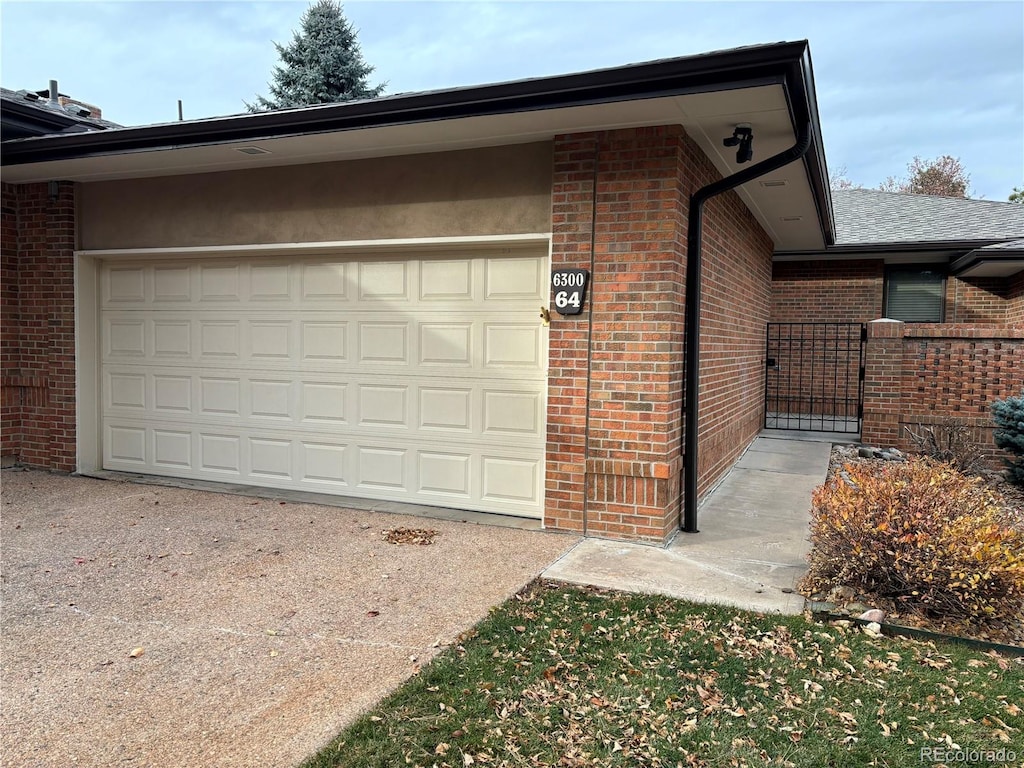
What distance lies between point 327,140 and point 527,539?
3515 mm

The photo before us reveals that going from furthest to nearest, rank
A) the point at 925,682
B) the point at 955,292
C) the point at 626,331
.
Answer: the point at 955,292 < the point at 626,331 < the point at 925,682

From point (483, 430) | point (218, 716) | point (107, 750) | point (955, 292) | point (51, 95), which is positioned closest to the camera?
point (107, 750)

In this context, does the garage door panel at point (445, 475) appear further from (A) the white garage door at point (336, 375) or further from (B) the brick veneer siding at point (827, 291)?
(B) the brick veneer siding at point (827, 291)

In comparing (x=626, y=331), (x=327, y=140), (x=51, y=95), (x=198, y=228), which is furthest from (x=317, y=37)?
(x=626, y=331)

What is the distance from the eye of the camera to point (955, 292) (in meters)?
12.2

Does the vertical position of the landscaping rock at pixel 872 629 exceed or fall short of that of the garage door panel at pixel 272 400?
it falls short

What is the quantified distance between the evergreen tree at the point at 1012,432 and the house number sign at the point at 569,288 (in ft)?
19.8

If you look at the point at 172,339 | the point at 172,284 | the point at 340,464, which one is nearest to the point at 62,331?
the point at 172,339

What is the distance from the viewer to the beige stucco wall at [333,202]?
5.69 metres

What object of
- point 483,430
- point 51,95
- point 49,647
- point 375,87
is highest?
point 375,87

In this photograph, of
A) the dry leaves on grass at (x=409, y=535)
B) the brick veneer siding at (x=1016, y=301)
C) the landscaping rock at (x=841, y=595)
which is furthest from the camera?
the brick veneer siding at (x=1016, y=301)

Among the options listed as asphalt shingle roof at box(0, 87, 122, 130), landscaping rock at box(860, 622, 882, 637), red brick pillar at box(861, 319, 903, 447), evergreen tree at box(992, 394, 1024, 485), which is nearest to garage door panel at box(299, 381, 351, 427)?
asphalt shingle roof at box(0, 87, 122, 130)

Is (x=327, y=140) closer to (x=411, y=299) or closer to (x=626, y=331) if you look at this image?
(x=411, y=299)

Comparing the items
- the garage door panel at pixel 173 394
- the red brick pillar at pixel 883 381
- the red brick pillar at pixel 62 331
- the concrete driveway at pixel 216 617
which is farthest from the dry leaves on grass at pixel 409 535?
the red brick pillar at pixel 883 381
